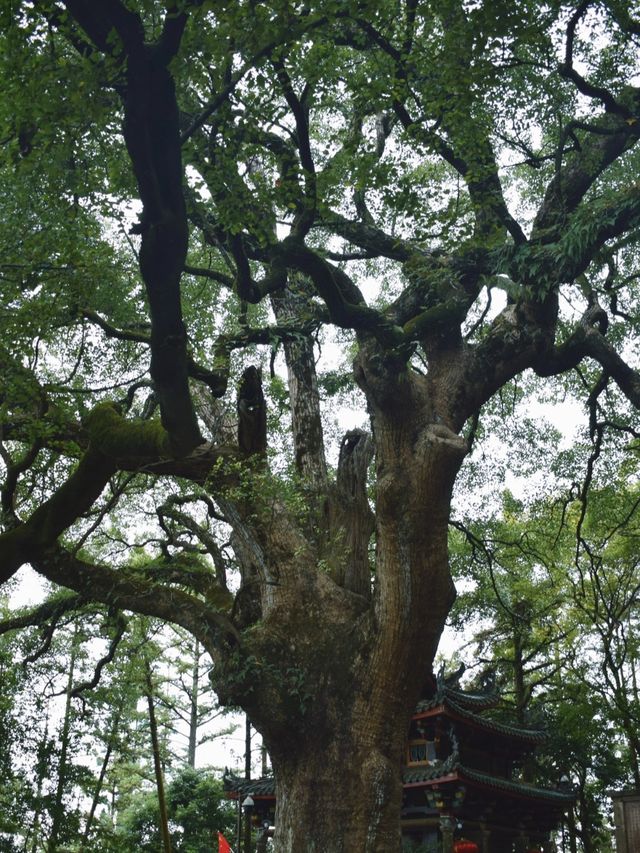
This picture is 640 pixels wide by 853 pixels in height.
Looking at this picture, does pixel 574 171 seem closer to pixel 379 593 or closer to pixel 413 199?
pixel 413 199

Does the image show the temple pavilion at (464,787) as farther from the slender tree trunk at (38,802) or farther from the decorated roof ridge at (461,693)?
the slender tree trunk at (38,802)

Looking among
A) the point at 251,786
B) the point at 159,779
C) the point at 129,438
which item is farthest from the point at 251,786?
the point at 129,438

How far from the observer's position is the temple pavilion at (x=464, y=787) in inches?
492

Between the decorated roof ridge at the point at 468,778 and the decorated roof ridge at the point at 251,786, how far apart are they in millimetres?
3008

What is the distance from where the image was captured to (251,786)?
1480cm

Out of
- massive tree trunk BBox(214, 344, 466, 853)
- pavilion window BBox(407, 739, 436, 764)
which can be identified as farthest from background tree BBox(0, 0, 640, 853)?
pavilion window BBox(407, 739, 436, 764)

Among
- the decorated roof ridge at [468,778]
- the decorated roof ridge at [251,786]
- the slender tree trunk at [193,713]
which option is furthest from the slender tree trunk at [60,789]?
the slender tree trunk at [193,713]

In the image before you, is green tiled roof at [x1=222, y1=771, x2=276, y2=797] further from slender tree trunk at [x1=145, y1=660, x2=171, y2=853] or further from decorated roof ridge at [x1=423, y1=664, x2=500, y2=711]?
decorated roof ridge at [x1=423, y1=664, x2=500, y2=711]

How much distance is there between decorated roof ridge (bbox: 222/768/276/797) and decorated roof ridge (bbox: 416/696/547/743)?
361 centimetres

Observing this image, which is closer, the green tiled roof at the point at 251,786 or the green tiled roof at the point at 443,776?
the green tiled roof at the point at 443,776

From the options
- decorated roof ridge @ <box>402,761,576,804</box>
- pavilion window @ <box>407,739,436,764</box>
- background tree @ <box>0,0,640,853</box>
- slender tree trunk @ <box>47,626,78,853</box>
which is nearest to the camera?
background tree @ <box>0,0,640,853</box>

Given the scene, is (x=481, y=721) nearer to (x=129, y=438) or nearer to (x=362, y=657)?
(x=362, y=657)

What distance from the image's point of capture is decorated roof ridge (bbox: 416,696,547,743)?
1298 cm

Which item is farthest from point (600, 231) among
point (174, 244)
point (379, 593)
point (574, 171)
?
point (174, 244)
